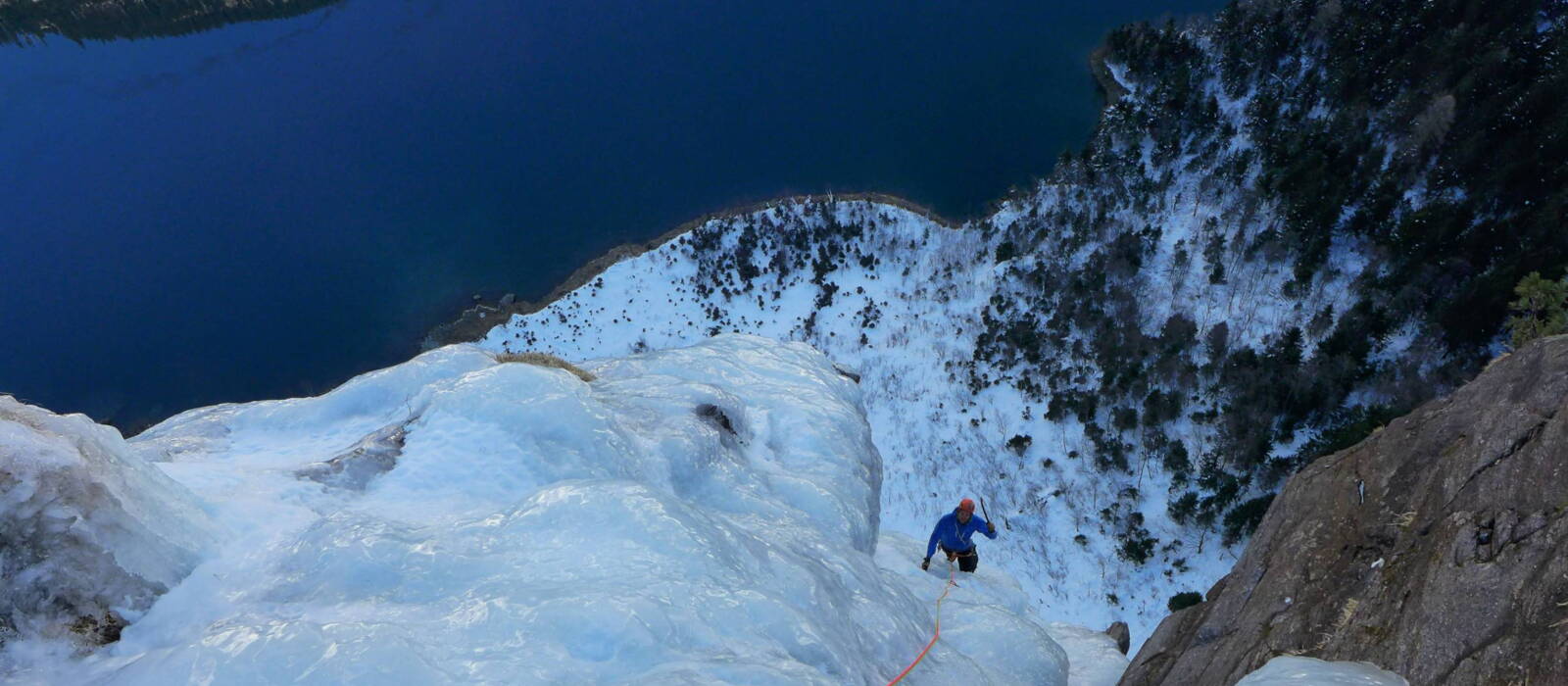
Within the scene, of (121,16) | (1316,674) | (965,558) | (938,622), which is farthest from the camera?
(121,16)

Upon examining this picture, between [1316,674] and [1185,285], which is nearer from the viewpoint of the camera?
[1316,674]

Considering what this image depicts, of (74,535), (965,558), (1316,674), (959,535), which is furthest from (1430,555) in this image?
(74,535)

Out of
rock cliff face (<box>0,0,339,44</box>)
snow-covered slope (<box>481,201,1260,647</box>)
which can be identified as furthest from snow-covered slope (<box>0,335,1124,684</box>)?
rock cliff face (<box>0,0,339,44</box>)

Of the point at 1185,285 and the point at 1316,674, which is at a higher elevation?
the point at 1185,285

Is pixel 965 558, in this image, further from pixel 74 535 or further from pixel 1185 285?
pixel 1185 285

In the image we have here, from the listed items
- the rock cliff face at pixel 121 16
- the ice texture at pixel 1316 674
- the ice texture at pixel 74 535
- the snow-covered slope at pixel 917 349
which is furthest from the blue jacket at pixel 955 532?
the rock cliff face at pixel 121 16

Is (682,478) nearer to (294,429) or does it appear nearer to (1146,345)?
(294,429)

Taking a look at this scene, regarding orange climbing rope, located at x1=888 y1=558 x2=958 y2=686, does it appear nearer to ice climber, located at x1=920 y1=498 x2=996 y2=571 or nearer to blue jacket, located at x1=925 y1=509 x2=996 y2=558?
ice climber, located at x1=920 y1=498 x2=996 y2=571

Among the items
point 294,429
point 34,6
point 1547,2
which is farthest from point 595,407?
point 34,6
